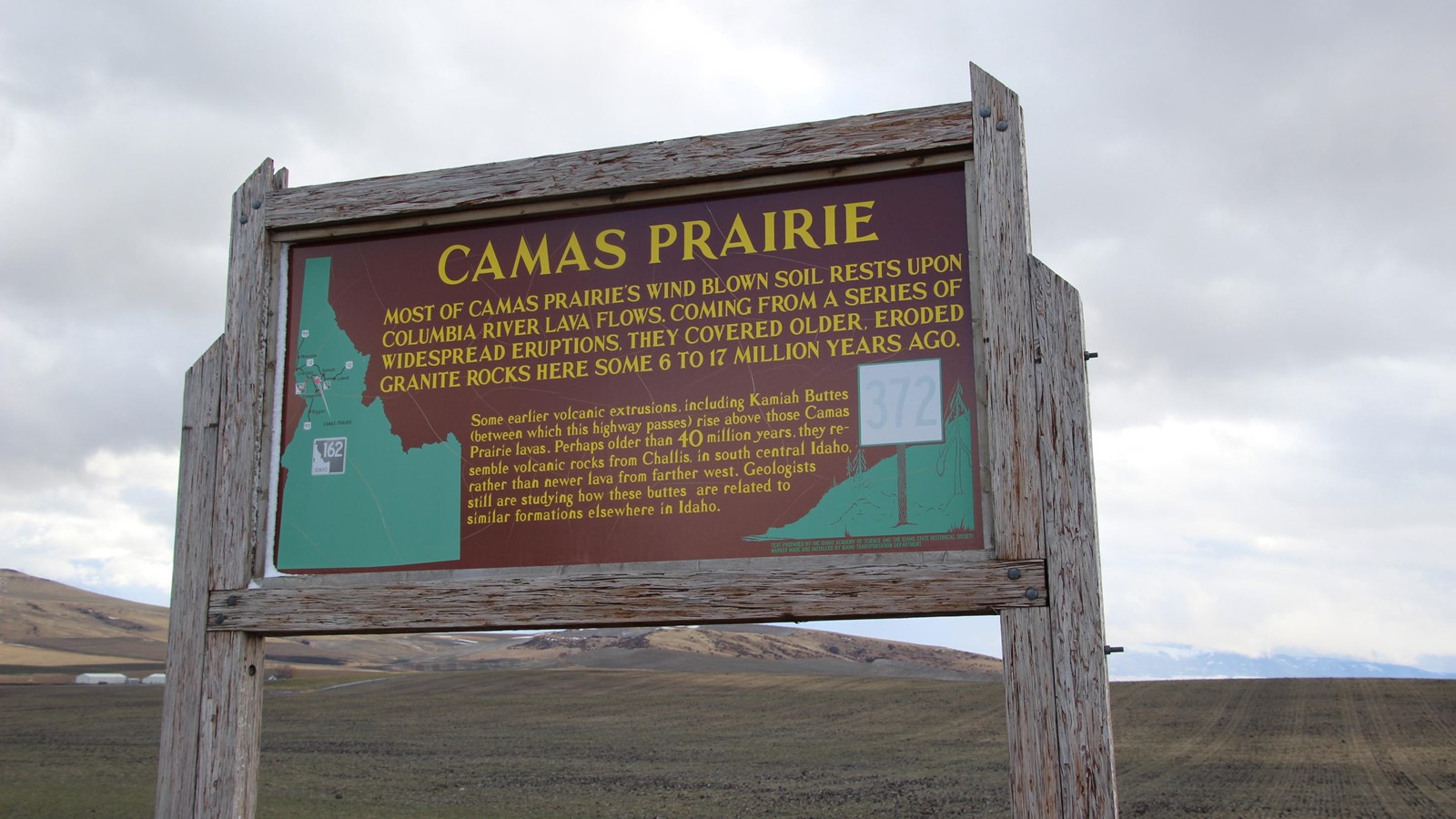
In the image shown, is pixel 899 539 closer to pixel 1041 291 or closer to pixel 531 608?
pixel 1041 291

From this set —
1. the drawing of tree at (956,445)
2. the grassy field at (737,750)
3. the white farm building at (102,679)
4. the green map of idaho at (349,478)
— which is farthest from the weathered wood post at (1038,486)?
the white farm building at (102,679)

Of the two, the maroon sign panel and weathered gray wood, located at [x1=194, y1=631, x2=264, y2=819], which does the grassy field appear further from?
the maroon sign panel

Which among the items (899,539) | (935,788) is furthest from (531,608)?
(935,788)

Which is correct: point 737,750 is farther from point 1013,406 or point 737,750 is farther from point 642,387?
point 1013,406

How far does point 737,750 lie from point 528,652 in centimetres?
7985

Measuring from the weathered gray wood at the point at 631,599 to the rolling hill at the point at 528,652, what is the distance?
69679mm

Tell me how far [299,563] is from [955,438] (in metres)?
3.71

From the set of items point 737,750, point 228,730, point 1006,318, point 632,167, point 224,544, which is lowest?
point 737,750

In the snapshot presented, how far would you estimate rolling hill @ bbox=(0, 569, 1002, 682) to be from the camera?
90.0m

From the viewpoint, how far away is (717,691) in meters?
57.4

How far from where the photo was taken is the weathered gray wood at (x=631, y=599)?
5.55m

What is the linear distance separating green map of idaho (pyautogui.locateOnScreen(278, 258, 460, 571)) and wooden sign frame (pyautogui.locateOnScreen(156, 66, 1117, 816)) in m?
0.15

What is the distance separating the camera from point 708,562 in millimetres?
5910

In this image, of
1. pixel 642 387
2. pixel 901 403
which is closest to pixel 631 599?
pixel 642 387
